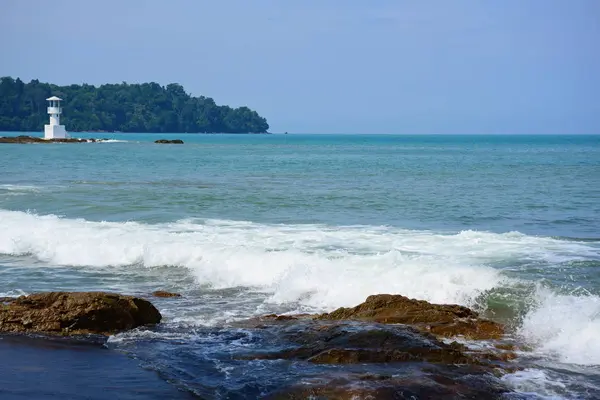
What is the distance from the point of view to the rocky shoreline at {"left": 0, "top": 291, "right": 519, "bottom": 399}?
24.7 feet

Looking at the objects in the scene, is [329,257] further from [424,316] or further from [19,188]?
[19,188]

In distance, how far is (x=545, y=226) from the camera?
21.4m

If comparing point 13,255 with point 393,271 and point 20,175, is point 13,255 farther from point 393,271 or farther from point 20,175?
point 20,175

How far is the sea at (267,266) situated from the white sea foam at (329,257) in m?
0.04

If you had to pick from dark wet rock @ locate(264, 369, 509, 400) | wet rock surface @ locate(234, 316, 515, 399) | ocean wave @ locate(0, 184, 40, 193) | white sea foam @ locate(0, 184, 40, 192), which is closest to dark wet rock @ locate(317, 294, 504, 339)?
wet rock surface @ locate(234, 316, 515, 399)

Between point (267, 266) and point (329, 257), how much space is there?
1.52 meters

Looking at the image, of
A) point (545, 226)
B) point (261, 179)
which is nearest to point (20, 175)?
point (261, 179)

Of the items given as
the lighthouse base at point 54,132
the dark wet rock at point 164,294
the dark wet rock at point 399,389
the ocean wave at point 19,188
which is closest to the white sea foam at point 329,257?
the dark wet rock at point 164,294

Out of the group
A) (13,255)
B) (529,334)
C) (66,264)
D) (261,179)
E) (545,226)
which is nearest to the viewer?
(529,334)

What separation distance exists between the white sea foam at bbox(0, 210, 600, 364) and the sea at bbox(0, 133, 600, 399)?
38 mm

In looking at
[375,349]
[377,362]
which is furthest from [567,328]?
[377,362]

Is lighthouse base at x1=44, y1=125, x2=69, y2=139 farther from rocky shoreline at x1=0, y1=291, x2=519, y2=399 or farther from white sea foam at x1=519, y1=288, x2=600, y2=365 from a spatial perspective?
white sea foam at x1=519, y1=288, x2=600, y2=365

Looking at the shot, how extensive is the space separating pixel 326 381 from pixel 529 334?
12.7 ft

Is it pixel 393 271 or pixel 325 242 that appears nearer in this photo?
pixel 393 271
